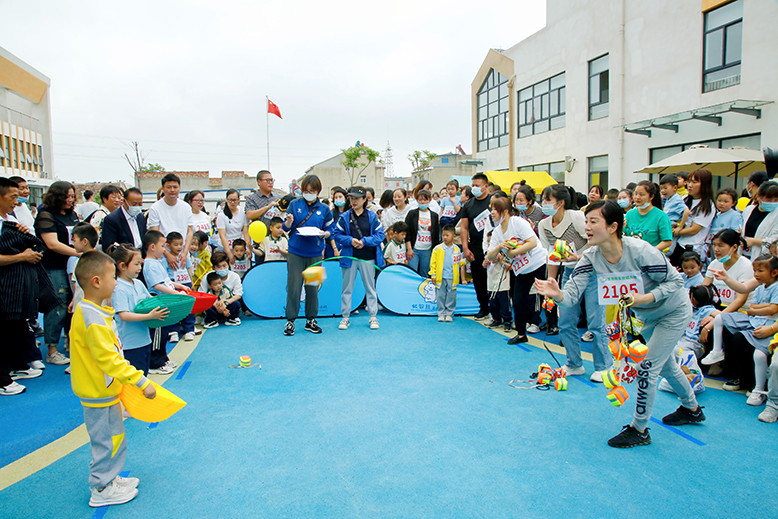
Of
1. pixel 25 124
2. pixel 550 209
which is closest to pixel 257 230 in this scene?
pixel 550 209

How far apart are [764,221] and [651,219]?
131 centimetres

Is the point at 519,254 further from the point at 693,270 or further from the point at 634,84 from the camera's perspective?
the point at 634,84

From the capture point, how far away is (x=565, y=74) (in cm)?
2069

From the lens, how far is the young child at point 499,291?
22.0ft

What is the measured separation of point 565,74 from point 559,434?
20.6m

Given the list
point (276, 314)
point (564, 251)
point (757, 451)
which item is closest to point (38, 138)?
point (276, 314)

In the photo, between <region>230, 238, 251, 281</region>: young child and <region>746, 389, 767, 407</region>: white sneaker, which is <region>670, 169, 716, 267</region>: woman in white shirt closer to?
<region>746, 389, 767, 407</region>: white sneaker

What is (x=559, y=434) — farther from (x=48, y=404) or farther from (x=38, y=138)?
(x=38, y=138)

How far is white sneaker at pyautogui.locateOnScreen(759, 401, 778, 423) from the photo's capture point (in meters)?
3.81

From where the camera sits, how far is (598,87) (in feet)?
61.1

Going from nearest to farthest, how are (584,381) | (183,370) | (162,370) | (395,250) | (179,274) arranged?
(584,381) < (162,370) < (183,370) < (179,274) < (395,250)

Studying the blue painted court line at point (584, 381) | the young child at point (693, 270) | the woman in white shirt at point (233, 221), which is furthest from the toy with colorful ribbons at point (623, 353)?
the woman in white shirt at point (233, 221)

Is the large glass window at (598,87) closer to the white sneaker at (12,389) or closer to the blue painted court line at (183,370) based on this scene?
the blue painted court line at (183,370)

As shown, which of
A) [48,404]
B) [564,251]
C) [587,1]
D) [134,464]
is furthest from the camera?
[587,1]
